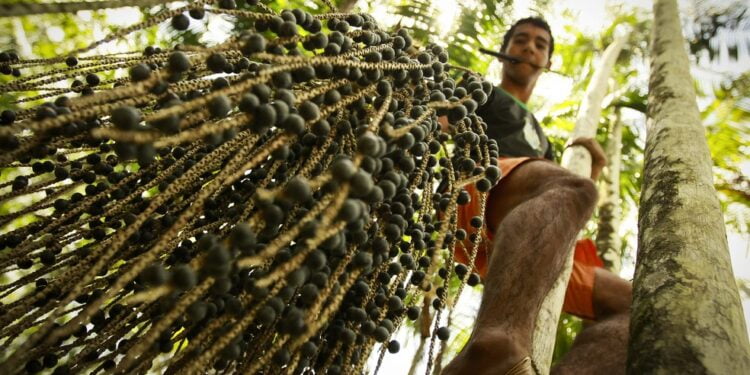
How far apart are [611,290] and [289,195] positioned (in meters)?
2.42

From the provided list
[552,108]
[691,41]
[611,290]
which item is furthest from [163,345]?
[552,108]

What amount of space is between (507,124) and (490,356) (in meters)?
1.81

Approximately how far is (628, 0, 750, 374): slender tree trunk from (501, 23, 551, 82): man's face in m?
1.52

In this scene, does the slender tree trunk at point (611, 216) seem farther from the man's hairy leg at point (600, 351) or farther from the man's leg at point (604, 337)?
the man's hairy leg at point (600, 351)

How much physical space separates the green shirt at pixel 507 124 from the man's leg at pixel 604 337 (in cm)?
83

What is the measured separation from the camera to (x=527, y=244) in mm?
1510

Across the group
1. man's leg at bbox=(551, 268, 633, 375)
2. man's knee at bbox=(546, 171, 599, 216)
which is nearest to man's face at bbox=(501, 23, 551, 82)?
man's leg at bbox=(551, 268, 633, 375)

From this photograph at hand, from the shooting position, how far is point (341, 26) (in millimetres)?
1197

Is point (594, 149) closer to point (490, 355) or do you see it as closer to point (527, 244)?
point (527, 244)

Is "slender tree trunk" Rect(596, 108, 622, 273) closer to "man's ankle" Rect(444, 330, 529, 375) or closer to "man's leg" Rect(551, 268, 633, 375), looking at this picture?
"man's leg" Rect(551, 268, 633, 375)

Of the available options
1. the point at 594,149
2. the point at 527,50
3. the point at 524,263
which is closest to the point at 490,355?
the point at 524,263

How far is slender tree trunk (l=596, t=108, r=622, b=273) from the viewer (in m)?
3.88

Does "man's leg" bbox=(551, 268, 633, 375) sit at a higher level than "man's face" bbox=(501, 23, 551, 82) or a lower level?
lower

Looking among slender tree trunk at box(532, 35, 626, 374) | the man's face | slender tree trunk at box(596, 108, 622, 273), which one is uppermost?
the man's face
